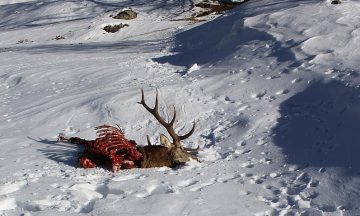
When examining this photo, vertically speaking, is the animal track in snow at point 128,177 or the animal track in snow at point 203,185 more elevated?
the animal track in snow at point 128,177

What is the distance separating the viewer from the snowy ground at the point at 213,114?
4.82 m

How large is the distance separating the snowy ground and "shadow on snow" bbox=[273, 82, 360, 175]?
17 millimetres

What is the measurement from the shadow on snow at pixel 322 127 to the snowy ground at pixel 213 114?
2 centimetres

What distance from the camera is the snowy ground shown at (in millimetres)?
4820

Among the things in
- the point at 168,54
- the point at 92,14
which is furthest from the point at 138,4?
the point at 168,54

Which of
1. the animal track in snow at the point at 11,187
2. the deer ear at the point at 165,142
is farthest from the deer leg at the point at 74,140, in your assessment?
the animal track in snow at the point at 11,187

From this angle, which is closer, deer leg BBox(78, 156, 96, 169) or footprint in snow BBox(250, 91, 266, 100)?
deer leg BBox(78, 156, 96, 169)

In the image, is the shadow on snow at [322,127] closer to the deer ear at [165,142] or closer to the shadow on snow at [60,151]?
the deer ear at [165,142]

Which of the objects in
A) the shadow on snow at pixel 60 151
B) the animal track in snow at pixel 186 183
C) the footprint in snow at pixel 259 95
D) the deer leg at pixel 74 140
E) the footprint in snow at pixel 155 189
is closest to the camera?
the footprint in snow at pixel 155 189

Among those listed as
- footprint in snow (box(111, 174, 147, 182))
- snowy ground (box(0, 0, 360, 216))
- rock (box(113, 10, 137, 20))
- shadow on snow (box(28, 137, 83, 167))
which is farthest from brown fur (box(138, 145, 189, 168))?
rock (box(113, 10, 137, 20))

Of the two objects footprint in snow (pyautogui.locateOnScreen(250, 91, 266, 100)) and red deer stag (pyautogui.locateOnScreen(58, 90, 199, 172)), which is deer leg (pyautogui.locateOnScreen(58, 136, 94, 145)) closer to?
red deer stag (pyautogui.locateOnScreen(58, 90, 199, 172))

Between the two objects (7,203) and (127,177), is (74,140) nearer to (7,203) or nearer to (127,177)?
(127,177)

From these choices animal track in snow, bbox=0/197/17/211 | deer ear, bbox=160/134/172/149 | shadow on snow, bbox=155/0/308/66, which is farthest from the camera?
shadow on snow, bbox=155/0/308/66

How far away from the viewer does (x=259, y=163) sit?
5633 mm
